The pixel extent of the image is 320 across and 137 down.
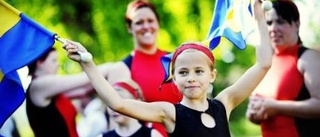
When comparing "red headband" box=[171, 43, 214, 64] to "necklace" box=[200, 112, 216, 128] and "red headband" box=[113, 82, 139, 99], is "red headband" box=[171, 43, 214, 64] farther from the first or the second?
"red headband" box=[113, 82, 139, 99]

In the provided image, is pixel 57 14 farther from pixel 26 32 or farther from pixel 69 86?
pixel 26 32

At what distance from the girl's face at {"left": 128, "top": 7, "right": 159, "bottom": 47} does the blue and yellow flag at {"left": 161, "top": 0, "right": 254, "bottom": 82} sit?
5.81 feet

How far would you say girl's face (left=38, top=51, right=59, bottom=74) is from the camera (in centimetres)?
975

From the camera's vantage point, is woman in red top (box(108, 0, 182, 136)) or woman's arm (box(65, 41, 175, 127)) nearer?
woman's arm (box(65, 41, 175, 127))

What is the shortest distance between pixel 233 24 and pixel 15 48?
5.16ft

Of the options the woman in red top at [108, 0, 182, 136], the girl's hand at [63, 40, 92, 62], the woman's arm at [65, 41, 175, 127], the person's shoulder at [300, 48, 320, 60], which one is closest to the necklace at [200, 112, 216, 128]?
the woman's arm at [65, 41, 175, 127]

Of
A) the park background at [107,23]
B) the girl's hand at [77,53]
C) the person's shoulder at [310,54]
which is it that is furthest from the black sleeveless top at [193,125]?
the park background at [107,23]

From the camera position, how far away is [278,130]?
8.09m

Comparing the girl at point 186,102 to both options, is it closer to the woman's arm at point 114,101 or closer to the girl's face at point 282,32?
the woman's arm at point 114,101

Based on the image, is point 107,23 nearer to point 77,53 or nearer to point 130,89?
point 130,89

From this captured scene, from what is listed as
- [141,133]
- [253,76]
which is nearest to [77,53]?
[253,76]

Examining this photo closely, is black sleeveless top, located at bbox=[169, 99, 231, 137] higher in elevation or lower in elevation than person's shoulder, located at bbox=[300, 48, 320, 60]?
lower

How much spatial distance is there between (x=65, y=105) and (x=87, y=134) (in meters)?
1.29

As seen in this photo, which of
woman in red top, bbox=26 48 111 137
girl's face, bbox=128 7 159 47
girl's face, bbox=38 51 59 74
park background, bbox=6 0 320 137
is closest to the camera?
woman in red top, bbox=26 48 111 137
